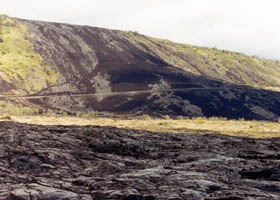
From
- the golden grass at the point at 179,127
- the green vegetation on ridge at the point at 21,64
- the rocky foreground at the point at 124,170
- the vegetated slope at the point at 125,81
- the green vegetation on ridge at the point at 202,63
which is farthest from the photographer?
the green vegetation on ridge at the point at 202,63

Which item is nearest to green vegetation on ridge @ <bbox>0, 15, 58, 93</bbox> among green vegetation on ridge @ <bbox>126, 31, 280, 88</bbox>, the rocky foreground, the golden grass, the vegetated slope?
the vegetated slope

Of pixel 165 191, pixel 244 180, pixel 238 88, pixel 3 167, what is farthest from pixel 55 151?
pixel 238 88

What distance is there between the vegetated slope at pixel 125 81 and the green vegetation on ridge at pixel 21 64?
189 cm

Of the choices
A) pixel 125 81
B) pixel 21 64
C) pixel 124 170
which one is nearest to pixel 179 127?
A: pixel 124 170

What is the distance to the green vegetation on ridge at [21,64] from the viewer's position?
10491 centimetres

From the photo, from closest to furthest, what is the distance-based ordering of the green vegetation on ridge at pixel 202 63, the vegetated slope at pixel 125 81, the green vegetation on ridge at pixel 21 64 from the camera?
the green vegetation on ridge at pixel 21 64 < the vegetated slope at pixel 125 81 < the green vegetation on ridge at pixel 202 63

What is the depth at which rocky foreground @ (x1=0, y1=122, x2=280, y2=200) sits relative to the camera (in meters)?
15.5

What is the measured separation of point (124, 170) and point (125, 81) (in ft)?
347

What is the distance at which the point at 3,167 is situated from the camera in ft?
58.5

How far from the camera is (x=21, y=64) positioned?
11244cm

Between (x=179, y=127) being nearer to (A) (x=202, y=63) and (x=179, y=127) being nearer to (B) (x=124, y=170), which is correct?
(B) (x=124, y=170)

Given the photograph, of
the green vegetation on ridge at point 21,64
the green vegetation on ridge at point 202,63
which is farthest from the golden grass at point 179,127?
the green vegetation on ridge at point 202,63

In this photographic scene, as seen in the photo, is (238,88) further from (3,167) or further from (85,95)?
(3,167)

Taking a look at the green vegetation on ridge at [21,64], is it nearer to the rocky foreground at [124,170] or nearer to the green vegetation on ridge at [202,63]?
the green vegetation on ridge at [202,63]
